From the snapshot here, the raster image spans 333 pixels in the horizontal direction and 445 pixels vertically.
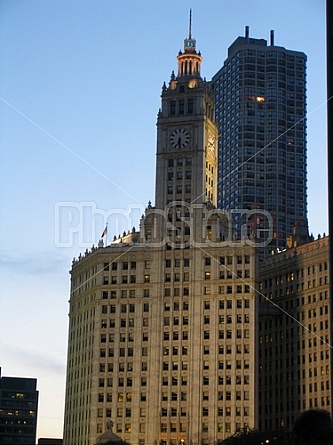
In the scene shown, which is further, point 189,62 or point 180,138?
point 189,62

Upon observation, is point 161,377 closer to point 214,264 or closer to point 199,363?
point 199,363

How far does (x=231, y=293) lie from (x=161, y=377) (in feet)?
57.4

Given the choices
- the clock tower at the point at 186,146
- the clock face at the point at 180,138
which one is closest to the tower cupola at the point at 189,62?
the clock tower at the point at 186,146

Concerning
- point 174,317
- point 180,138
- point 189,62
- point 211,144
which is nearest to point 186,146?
point 180,138

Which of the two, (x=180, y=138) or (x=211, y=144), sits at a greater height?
(x=180, y=138)

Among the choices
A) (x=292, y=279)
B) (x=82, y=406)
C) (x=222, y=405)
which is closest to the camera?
(x=222, y=405)

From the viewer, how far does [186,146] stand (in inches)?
6988

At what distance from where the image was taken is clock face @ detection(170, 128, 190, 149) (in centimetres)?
17800

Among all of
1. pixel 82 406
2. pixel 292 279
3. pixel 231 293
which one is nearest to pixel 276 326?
pixel 292 279

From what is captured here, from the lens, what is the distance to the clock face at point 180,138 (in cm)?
17800

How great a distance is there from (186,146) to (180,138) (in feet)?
6.87

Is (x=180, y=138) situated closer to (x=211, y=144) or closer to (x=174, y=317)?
(x=211, y=144)

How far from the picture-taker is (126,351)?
170 m

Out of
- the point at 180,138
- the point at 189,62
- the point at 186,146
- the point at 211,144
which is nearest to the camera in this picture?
the point at 186,146
